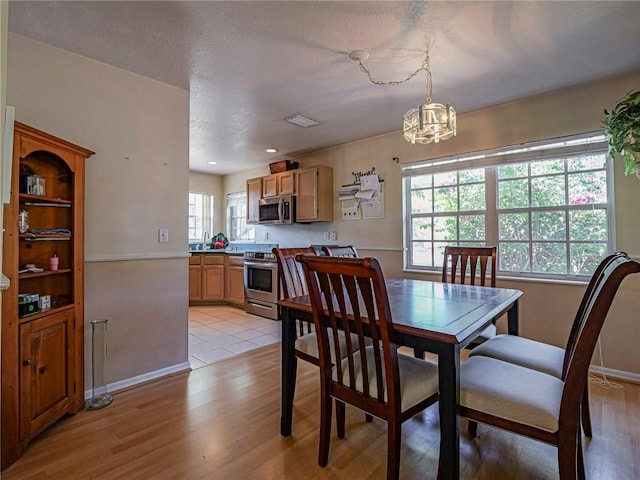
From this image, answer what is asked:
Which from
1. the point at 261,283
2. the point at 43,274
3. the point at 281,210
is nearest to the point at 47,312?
the point at 43,274

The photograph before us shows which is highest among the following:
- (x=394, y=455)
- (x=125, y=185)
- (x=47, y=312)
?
(x=125, y=185)

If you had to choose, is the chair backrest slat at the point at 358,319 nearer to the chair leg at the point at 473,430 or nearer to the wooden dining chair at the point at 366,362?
the wooden dining chair at the point at 366,362

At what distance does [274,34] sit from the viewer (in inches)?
78.7

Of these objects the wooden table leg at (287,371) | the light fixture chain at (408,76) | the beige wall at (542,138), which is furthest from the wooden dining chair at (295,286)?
the beige wall at (542,138)

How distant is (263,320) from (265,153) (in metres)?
2.36

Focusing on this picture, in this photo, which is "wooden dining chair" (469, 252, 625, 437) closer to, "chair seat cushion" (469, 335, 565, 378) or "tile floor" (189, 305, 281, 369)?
"chair seat cushion" (469, 335, 565, 378)

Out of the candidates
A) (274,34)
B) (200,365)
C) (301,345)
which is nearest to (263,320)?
(200,365)

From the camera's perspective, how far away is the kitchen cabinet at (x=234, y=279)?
497cm

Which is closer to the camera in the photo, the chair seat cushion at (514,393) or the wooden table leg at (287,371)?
the chair seat cushion at (514,393)

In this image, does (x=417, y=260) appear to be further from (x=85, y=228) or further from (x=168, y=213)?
(x=85, y=228)

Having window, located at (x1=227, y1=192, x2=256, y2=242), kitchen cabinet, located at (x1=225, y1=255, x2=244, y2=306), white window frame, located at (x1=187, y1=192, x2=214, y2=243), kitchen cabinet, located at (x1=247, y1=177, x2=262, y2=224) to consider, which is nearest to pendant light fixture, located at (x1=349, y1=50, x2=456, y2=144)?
kitchen cabinet, located at (x1=247, y1=177, x2=262, y2=224)

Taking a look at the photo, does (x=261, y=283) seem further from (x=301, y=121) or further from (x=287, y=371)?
(x=287, y=371)

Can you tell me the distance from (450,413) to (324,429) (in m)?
0.62

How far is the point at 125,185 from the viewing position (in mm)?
2492
